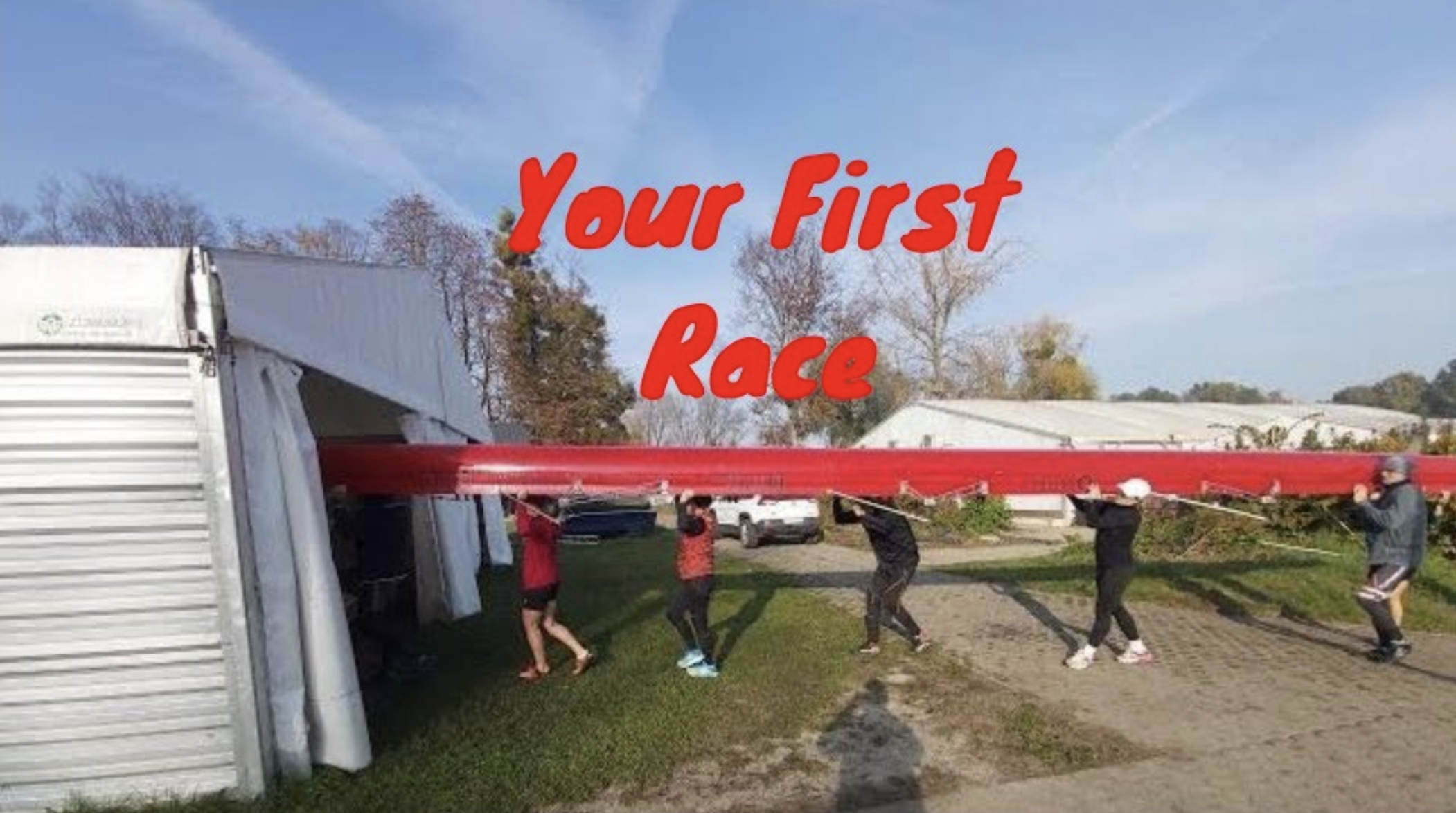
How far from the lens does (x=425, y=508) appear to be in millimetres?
12234

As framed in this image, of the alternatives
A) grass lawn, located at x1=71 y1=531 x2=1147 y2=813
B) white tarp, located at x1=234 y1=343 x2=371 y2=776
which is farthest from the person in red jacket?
white tarp, located at x1=234 y1=343 x2=371 y2=776

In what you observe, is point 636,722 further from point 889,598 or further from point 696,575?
point 889,598

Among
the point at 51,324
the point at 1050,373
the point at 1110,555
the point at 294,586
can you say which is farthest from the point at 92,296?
the point at 1050,373

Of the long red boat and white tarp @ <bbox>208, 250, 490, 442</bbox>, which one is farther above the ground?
white tarp @ <bbox>208, 250, 490, 442</bbox>

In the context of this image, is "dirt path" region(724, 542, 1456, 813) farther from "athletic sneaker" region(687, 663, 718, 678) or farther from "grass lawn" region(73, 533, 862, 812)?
"athletic sneaker" region(687, 663, 718, 678)

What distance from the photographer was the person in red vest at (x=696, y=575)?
9297 millimetres

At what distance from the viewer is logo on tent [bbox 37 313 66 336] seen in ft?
19.1

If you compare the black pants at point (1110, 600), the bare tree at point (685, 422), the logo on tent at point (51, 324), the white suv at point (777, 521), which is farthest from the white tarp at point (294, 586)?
the bare tree at point (685, 422)

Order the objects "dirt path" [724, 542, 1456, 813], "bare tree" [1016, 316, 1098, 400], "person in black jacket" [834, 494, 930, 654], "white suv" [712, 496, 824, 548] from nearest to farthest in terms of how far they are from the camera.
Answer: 1. "dirt path" [724, 542, 1456, 813]
2. "person in black jacket" [834, 494, 930, 654]
3. "white suv" [712, 496, 824, 548]
4. "bare tree" [1016, 316, 1098, 400]

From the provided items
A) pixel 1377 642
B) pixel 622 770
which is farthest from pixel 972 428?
pixel 622 770

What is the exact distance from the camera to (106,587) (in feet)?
19.8

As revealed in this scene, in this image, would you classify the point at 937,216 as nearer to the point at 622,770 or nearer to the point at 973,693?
the point at 973,693

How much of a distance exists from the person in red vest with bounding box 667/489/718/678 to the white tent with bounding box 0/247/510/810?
11.6ft

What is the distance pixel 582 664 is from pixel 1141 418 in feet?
103
